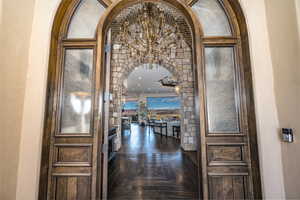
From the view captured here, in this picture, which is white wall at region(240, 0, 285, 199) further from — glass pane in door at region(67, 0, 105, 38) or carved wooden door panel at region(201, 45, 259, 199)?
glass pane in door at region(67, 0, 105, 38)

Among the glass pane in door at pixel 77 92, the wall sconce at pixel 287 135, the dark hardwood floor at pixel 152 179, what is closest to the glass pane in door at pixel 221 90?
the wall sconce at pixel 287 135

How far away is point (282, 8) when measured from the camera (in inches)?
53.6

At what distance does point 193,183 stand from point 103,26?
2.94 meters

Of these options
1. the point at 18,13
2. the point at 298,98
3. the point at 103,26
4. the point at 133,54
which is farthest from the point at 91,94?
the point at 133,54

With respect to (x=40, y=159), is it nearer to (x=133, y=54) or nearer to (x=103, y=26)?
(x=103, y=26)

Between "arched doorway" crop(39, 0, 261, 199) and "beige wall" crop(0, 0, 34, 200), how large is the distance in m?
0.24

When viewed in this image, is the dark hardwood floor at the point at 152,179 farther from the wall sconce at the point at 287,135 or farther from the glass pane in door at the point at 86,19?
the glass pane in door at the point at 86,19

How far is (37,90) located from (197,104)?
182 cm

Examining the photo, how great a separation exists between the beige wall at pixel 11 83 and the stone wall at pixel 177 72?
11.7ft

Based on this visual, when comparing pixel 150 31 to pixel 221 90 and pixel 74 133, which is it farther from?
pixel 74 133

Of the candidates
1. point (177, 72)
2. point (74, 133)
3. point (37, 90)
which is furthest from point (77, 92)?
point (177, 72)

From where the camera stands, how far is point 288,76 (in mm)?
1311

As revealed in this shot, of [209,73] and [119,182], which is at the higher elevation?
[209,73]

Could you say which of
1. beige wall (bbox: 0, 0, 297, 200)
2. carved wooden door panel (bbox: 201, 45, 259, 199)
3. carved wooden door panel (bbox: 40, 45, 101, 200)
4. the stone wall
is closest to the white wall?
beige wall (bbox: 0, 0, 297, 200)
